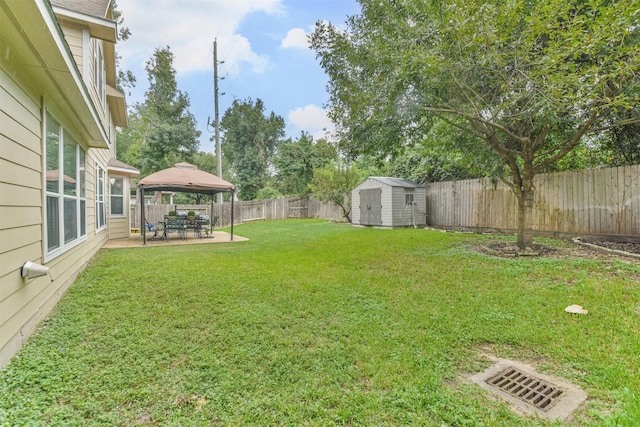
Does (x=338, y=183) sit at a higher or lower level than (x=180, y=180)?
higher

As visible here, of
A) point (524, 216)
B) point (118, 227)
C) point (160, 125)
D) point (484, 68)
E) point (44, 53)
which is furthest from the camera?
point (160, 125)

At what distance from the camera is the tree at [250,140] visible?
27.0 m

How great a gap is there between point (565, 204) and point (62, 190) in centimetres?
1021

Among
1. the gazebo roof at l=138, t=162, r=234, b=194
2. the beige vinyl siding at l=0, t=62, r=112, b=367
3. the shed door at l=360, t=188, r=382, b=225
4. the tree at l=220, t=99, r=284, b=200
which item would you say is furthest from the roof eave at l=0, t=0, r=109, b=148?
the tree at l=220, t=99, r=284, b=200

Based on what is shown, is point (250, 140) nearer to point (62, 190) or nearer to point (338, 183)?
point (338, 183)

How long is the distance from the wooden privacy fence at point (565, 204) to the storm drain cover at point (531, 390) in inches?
267

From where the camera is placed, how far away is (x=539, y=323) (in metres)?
3.03

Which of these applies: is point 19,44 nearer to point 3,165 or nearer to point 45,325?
point 3,165

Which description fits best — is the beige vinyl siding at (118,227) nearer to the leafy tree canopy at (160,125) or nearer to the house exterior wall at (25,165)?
the house exterior wall at (25,165)

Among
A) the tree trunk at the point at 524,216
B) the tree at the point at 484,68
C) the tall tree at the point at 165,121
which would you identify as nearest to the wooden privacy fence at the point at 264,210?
the tall tree at the point at 165,121

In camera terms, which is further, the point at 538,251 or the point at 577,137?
the point at 538,251

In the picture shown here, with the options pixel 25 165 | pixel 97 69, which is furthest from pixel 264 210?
pixel 25 165

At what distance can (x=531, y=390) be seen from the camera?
2.03m

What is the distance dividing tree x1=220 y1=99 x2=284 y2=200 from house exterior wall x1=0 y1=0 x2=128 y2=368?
23399mm
